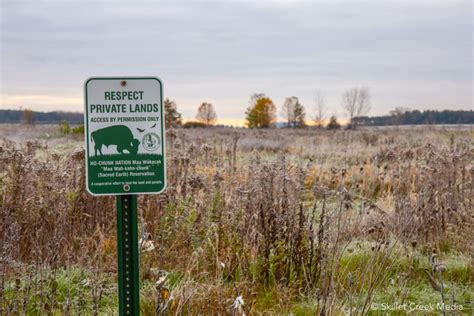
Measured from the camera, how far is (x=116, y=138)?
95.7 inches

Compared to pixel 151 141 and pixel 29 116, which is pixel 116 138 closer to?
pixel 151 141

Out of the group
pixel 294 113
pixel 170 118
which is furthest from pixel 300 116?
pixel 170 118

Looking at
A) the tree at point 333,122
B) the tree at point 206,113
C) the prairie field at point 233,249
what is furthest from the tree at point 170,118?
the tree at point 206,113

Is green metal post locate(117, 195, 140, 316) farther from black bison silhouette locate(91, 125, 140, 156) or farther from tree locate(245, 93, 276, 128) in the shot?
tree locate(245, 93, 276, 128)

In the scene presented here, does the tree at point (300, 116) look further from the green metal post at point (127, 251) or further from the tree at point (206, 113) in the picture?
the green metal post at point (127, 251)

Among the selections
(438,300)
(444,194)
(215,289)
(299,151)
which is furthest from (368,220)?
(299,151)

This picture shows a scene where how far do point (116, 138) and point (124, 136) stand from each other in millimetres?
37

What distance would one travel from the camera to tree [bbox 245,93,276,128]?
89.6 metres

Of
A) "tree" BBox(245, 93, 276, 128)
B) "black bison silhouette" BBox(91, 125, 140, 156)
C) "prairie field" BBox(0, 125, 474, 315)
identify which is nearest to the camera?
"black bison silhouette" BBox(91, 125, 140, 156)

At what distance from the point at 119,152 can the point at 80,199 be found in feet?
11.4

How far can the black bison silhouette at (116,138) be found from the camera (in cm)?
243

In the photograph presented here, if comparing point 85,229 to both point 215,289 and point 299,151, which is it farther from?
point 299,151

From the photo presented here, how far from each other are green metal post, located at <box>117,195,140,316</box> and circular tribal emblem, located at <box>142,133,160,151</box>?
0.24m

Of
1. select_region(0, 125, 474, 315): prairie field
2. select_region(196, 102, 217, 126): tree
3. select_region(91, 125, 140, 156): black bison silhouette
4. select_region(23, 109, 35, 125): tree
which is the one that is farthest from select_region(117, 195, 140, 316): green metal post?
select_region(196, 102, 217, 126): tree
